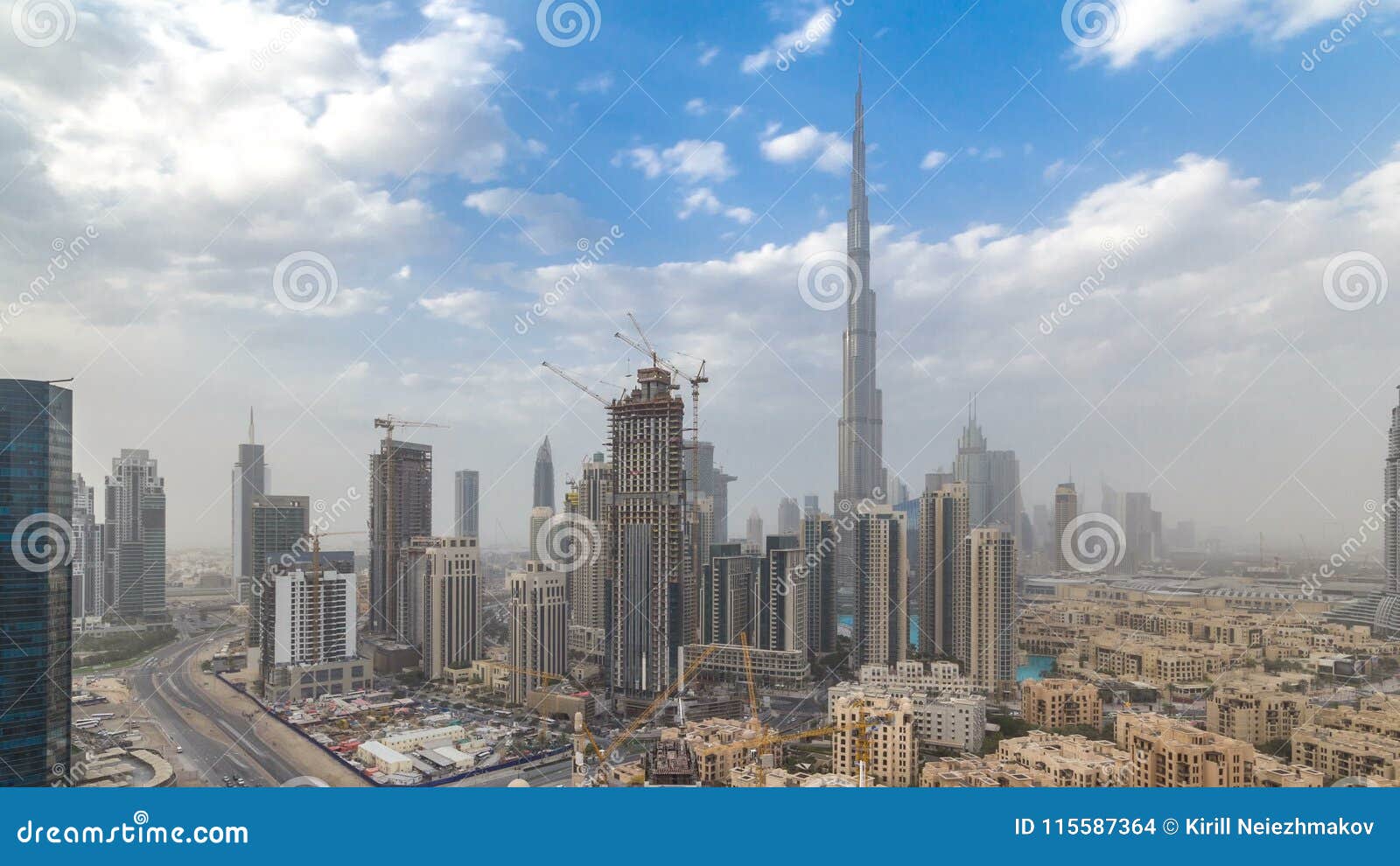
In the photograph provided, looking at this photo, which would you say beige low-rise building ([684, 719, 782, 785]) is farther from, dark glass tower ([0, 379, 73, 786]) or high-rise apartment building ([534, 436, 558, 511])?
dark glass tower ([0, 379, 73, 786])

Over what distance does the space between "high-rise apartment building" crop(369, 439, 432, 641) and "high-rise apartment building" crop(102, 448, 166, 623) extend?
6.22ft

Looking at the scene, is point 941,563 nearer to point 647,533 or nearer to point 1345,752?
point 647,533

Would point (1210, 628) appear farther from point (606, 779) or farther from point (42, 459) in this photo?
point (42, 459)

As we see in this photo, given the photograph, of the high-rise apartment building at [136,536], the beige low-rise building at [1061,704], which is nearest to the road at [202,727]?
the high-rise apartment building at [136,536]

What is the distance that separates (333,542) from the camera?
5766mm

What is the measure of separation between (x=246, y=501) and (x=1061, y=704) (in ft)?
19.5

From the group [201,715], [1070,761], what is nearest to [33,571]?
[201,715]

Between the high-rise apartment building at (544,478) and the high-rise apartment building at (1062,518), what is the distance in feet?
11.4

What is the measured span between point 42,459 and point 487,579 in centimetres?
409

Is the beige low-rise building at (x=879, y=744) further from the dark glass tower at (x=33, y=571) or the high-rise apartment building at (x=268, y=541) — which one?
the high-rise apartment building at (x=268, y=541)

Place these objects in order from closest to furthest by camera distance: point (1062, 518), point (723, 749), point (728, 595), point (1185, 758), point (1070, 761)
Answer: point (1185, 758) < point (1070, 761) < point (723, 749) < point (1062, 518) < point (728, 595)

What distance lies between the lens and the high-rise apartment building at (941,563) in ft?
23.7

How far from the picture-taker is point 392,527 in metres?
7.69

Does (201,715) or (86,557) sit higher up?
(86,557)
